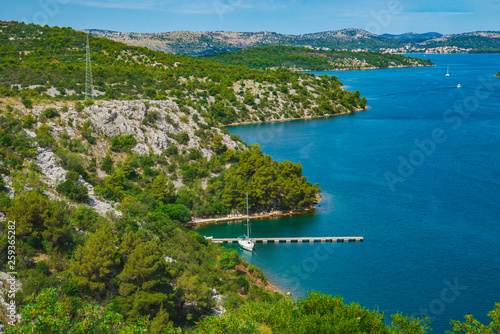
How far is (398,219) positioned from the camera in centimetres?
4200

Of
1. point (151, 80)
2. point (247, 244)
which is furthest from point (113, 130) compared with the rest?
point (151, 80)

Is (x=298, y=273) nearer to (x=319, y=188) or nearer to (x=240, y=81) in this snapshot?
(x=319, y=188)

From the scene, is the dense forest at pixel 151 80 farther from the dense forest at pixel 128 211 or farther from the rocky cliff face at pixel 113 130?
the rocky cliff face at pixel 113 130

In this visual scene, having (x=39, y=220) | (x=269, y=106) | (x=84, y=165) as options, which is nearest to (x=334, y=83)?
(x=269, y=106)

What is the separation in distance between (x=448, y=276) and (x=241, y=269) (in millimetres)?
15310

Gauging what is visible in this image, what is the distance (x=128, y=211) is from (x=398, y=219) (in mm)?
25605

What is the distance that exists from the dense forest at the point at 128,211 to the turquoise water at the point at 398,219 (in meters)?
4.48

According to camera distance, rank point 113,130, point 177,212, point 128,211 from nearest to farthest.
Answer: point 128,211 → point 177,212 → point 113,130

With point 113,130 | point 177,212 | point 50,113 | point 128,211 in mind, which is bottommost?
point 177,212

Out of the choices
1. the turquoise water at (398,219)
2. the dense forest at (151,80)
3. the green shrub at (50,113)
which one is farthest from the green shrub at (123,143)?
the turquoise water at (398,219)

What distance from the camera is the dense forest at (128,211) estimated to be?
17781 millimetres

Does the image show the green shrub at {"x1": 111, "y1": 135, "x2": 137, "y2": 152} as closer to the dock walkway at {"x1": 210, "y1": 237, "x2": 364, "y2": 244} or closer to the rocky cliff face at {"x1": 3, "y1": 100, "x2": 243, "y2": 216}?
the rocky cliff face at {"x1": 3, "y1": 100, "x2": 243, "y2": 216}

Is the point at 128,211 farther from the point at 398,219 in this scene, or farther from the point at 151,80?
A: the point at 151,80

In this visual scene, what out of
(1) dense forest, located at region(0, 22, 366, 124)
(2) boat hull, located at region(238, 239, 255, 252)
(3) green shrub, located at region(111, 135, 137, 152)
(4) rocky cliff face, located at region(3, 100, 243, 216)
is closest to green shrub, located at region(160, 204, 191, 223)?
(4) rocky cliff face, located at region(3, 100, 243, 216)
